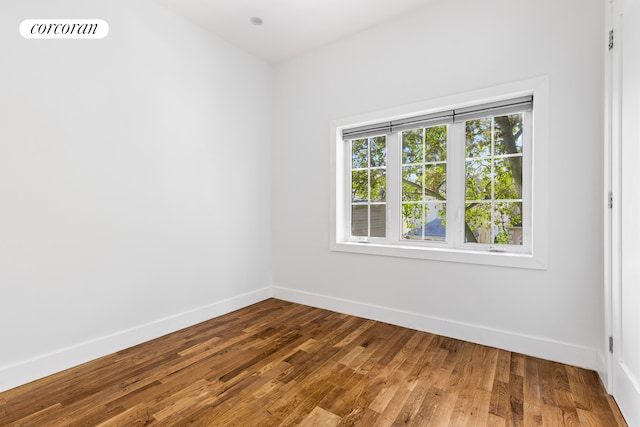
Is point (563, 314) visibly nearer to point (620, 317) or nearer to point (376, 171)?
point (620, 317)

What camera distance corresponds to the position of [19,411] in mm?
1629

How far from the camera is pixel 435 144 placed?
2.78 metres

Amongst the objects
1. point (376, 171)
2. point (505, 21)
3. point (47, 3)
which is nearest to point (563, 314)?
point (376, 171)

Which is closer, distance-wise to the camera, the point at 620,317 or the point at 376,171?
the point at 620,317

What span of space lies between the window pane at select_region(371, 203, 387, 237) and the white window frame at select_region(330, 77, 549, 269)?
0.06m

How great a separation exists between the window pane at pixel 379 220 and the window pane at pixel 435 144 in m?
0.65

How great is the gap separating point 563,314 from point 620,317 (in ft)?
1.63

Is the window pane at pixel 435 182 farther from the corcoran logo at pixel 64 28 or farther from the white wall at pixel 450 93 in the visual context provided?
the corcoran logo at pixel 64 28

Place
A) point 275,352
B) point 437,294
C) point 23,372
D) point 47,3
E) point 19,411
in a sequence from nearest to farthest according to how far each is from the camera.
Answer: point 19,411
point 23,372
point 47,3
point 275,352
point 437,294

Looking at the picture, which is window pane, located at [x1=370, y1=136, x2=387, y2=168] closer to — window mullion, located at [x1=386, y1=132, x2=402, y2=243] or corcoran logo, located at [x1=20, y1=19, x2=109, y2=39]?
window mullion, located at [x1=386, y1=132, x2=402, y2=243]

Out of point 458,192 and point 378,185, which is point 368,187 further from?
point 458,192

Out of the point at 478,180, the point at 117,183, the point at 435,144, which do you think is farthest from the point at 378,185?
the point at 117,183

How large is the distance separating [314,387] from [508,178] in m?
2.13

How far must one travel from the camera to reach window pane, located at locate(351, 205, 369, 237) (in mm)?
3240
